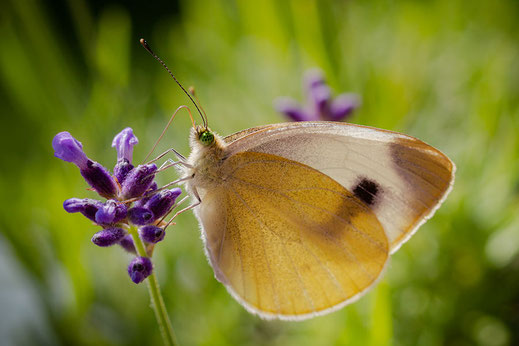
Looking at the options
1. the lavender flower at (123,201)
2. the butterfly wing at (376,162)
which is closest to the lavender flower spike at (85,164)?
the lavender flower at (123,201)

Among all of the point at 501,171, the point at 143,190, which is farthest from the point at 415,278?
the point at 143,190

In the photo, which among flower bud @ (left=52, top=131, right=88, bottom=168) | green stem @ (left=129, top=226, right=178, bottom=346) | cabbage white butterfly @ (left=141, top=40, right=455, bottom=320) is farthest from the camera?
cabbage white butterfly @ (left=141, top=40, right=455, bottom=320)

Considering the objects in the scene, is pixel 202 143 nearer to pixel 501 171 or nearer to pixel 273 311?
pixel 273 311

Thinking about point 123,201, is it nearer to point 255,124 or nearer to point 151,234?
point 151,234

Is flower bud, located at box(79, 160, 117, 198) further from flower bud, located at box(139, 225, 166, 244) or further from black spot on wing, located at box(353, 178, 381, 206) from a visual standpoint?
black spot on wing, located at box(353, 178, 381, 206)

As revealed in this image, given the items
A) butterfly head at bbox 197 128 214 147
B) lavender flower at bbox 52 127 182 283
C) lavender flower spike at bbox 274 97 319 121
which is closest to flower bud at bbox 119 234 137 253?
lavender flower at bbox 52 127 182 283

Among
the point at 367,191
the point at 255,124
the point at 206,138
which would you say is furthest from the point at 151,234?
the point at 255,124
